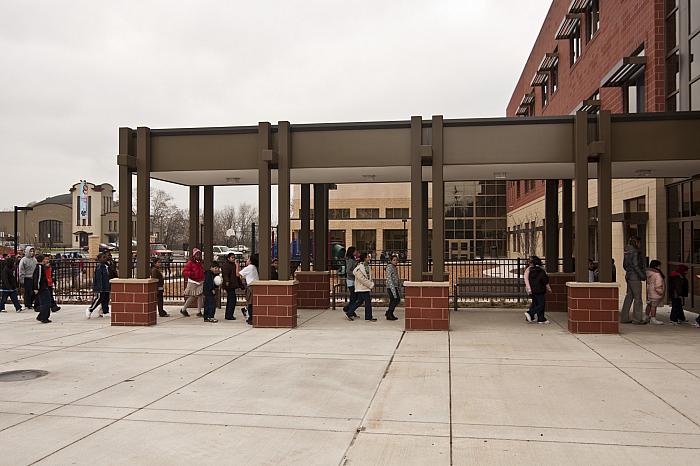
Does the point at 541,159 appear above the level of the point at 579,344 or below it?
above

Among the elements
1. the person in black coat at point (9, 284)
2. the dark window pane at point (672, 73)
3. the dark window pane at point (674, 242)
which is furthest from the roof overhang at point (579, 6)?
the person in black coat at point (9, 284)

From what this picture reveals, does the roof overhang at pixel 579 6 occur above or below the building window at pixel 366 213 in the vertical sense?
above

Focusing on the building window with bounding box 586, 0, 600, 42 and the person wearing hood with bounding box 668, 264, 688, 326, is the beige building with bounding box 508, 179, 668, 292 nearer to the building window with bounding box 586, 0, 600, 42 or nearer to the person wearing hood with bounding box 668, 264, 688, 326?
the person wearing hood with bounding box 668, 264, 688, 326

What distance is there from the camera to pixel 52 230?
104 m

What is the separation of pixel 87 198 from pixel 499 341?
94.8 m

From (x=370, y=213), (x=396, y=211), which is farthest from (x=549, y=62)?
(x=370, y=213)

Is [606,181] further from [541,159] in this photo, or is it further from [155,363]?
[155,363]

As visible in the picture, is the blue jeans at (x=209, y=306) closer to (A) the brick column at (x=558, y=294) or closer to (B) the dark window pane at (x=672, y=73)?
(A) the brick column at (x=558, y=294)

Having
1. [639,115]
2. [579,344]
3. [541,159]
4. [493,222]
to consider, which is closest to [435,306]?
[579,344]

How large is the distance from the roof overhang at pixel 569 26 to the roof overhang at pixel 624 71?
26.4 ft

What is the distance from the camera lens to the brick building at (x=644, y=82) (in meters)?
15.1

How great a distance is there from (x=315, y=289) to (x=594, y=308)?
24.7 ft

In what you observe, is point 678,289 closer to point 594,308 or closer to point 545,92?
point 594,308

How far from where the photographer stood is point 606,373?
834 centimetres
